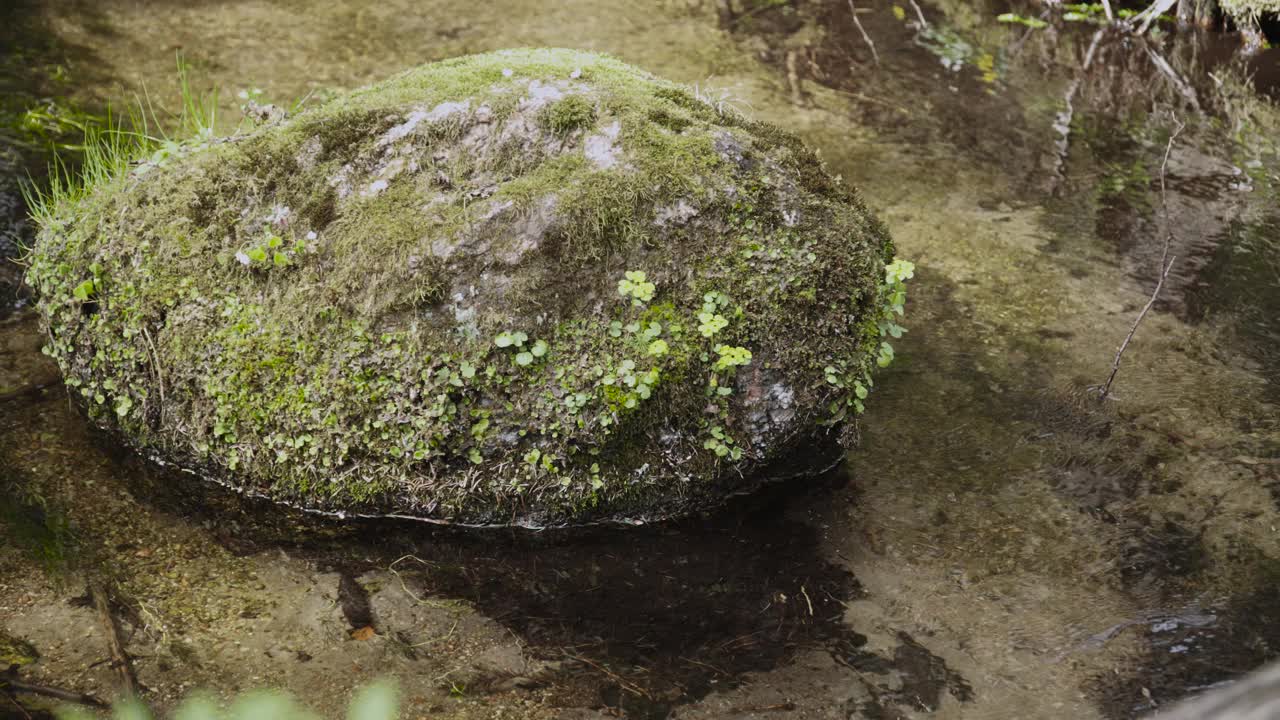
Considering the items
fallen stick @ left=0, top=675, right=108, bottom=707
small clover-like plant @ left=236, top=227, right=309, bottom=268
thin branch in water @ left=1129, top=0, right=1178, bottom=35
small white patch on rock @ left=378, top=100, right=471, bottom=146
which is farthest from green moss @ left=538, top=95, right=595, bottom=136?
thin branch in water @ left=1129, top=0, right=1178, bottom=35

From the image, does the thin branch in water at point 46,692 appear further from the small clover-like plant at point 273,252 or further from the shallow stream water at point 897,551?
the small clover-like plant at point 273,252

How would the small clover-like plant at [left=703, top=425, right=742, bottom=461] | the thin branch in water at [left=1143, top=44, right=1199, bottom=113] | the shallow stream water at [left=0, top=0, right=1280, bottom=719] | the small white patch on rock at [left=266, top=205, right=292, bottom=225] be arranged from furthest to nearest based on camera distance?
the thin branch in water at [left=1143, top=44, right=1199, bottom=113], the small white patch on rock at [left=266, top=205, right=292, bottom=225], the small clover-like plant at [left=703, top=425, right=742, bottom=461], the shallow stream water at [left=0, top=0, right=1280, bottom=719]

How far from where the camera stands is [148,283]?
4238 mm

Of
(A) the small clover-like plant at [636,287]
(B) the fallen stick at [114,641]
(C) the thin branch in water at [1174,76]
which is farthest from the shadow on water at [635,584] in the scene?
(C) the thin branch in water at [1174,76]

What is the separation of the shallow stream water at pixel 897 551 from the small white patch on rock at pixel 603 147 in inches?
62.6

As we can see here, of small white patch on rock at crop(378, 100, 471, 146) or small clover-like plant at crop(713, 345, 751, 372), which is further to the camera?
small white patch on rock at crop(378, 100, 471, 146)

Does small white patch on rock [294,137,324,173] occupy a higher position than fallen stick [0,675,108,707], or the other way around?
small white patch on rock [294,137,324,173]

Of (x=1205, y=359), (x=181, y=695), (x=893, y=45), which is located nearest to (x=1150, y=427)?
(x=1205, y=359)

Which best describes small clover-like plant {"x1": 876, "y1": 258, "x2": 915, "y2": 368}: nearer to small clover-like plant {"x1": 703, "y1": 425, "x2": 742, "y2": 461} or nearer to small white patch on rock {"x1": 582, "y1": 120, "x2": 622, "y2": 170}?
small clover-like plant {"x1": 703, "y1": 425, "x2": 742, "y2": 461}

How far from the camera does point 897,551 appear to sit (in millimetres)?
4086

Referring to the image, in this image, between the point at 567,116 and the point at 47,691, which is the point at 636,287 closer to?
the point at 567,116

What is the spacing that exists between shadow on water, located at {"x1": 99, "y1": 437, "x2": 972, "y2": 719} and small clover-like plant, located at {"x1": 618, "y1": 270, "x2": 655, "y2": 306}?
101 centimetres

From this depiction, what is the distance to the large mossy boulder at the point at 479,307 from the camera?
4.01 m

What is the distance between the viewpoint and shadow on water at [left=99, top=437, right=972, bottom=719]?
3484 mm
